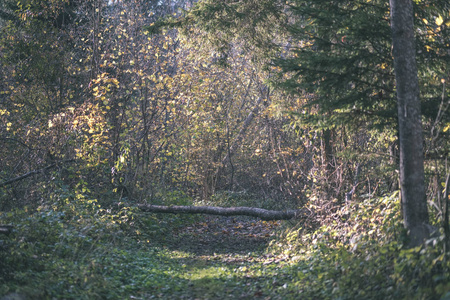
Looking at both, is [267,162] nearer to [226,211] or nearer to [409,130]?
[226,211]

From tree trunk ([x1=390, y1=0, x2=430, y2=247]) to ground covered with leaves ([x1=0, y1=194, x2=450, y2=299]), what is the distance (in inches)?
12.3

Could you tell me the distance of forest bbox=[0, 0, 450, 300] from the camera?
5.77 metres

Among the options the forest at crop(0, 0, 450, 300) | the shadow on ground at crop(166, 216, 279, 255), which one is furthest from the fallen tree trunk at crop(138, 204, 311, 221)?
the shadow on ground at crop(166, 216, 279, 255)

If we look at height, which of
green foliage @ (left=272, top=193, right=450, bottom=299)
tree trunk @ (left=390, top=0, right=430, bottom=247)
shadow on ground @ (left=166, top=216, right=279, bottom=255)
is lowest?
shadow on ground @ (left=166, top=216, right=279, bottom=255)

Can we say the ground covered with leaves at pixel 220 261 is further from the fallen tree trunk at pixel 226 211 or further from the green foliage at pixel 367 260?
the fallen tree trunk at pixel 226 211

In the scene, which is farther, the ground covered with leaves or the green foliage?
the ground covered with leaves

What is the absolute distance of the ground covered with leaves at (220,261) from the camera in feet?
16.6

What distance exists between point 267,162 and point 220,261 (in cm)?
886

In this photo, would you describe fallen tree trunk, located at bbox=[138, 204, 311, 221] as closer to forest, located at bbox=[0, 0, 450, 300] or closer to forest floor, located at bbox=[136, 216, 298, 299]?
forest, located at bbox=[0, 0, 450, 300]

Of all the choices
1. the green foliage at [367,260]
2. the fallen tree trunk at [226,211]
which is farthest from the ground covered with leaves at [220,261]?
the fallen tree trunk at [226,211]

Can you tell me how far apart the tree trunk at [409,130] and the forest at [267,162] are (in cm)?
2

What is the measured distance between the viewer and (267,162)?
58.2 feet

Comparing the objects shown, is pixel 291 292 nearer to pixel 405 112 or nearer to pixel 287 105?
pixel 405 112

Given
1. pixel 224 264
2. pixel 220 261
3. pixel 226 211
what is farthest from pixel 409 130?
pixel 226 211
